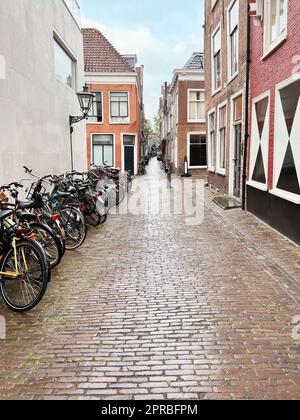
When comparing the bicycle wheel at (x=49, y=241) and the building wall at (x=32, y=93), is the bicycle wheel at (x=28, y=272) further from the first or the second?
the building wall at (x=32, y=93)

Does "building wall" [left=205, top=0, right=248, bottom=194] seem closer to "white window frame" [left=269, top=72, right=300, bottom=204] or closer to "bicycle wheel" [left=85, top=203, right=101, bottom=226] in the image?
"white window frame" [left=269, top=72, right=300, bottom=204]

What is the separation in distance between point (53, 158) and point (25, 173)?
2.08 meters

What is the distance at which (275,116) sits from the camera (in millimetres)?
7055

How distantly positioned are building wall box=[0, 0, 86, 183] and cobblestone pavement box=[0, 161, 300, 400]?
223 centimetres

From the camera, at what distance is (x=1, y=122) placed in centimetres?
572

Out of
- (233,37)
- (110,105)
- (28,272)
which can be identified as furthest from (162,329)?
(110,105)

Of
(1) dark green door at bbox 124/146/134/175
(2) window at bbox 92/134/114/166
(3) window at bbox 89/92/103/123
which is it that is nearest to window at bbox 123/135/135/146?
(1) dark green door at bbox 124/146/134/175

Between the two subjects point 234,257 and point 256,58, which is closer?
point 234,257

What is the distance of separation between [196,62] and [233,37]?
1193cm

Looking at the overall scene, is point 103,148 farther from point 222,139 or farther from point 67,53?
point 67,53

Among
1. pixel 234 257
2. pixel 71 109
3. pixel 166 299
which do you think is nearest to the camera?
pixel 166 299

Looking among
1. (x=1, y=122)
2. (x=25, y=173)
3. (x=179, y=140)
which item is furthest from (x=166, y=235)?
(x=179, y=140)

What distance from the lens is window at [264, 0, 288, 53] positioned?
6824mm

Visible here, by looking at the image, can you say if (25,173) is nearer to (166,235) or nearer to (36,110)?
(36,110)
